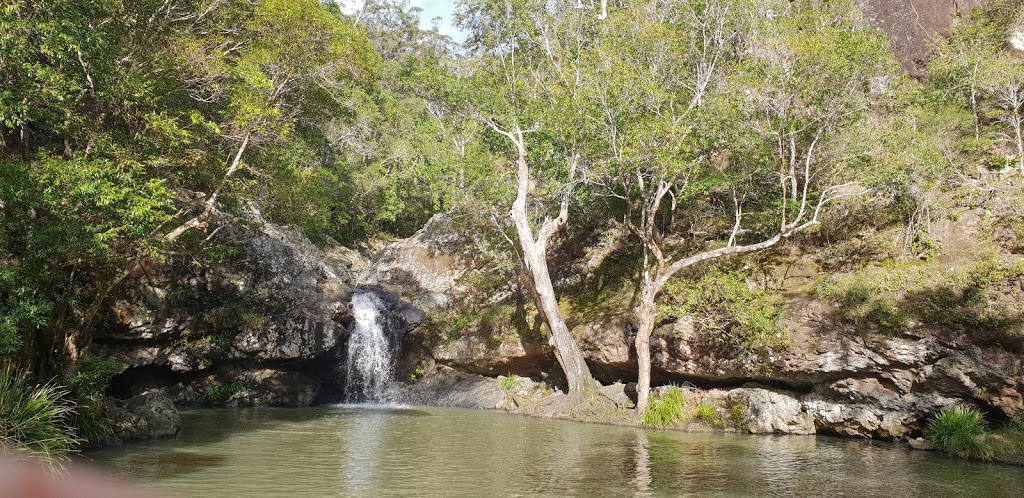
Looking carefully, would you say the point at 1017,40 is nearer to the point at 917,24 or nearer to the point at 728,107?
the point at 917,24

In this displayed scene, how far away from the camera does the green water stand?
1050 cm

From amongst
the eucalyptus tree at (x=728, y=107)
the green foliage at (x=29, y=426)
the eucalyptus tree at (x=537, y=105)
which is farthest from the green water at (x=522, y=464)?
the eucalyptus tree at (x=537, y=105)

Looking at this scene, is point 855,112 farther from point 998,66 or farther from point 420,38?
point 420,38

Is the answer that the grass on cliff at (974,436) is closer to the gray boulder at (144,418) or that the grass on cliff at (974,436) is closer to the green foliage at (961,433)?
the green foliage at (961,433)

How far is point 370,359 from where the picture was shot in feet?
91.3

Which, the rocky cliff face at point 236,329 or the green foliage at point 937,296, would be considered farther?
the rocky cliff face at point 236,329

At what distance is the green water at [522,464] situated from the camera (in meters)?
10.5

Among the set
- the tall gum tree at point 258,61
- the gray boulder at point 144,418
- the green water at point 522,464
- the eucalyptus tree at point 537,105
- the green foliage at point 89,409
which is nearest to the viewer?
the green water at point 522,464

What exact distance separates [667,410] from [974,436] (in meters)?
7.62

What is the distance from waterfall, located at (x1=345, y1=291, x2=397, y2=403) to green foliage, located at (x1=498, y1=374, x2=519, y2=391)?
5315 millimetres

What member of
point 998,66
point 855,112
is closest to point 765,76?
point 855,112

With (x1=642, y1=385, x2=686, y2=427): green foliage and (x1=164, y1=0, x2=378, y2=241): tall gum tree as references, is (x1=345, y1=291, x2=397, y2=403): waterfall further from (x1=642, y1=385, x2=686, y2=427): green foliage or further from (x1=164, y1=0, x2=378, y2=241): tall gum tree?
(x1=642, y1=385, x2=686, y2=427): green foliage

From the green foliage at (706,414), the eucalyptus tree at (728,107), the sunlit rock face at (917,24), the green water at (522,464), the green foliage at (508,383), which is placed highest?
the sunlit rock face at (917,24)

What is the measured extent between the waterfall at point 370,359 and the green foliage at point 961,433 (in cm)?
1958
